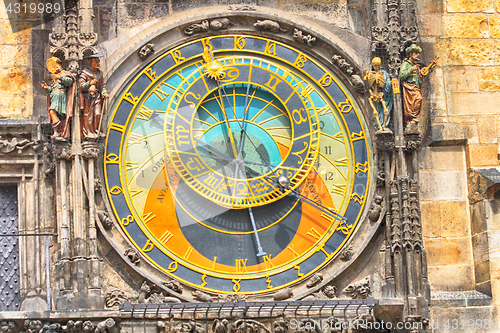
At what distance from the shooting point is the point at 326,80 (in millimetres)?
14070

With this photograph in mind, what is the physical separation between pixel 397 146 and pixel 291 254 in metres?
1.73

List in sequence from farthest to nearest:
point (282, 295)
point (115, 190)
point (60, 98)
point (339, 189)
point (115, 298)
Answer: point (339, 189) < point (115, 190) < point (60, 98) < point (282, 295) < point (115, 298)

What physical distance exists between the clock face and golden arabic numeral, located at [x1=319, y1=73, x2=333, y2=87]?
0.01 metres

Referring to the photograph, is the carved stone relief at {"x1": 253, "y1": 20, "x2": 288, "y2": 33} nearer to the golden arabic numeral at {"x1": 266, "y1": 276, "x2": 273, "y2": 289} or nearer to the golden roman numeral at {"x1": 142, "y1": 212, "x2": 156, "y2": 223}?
the golden roman numeral at {"x1": 142, "y1": 212, "x2": 156, "y2": 223}

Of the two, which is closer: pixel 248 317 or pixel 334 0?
pixel 248 317

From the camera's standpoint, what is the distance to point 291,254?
13.5 meters

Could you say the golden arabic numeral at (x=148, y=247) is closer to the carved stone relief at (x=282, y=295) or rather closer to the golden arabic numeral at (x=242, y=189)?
the golden arabic numeral at (x=242, y=189)

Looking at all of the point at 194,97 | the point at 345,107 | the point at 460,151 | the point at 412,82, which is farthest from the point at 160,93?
the point at 460,151

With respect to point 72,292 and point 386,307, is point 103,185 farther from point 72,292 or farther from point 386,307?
point 386,307

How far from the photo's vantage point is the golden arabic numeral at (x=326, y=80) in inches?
553

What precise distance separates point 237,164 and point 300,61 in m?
1.48

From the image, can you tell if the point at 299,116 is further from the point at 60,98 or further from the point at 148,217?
the point at 60,98

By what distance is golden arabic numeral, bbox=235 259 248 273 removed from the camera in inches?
527

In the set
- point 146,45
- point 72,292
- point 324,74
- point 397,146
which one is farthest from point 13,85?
point 397,146
